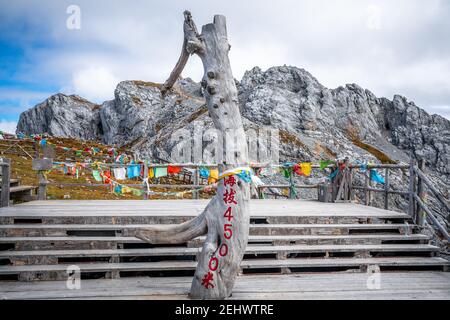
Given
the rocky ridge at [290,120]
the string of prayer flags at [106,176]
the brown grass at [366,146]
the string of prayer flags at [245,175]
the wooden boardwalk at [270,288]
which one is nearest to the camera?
the string of prayer flags at [245,175]

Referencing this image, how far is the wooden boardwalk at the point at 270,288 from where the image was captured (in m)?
4.83

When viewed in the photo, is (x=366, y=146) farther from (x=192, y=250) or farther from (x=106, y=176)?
(x=192, y=250)

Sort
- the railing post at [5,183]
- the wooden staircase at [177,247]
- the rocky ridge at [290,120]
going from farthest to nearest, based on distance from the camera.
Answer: the rocky ridge at [290,120] → the railing post at [5,183] → the wooden staircase at [177,247]

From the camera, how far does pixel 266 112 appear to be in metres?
50.7

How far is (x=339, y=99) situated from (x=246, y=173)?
69052 mm

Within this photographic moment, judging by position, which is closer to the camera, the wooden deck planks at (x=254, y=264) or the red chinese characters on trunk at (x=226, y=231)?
the red chinese characters on trunk at (x=226, y=231)

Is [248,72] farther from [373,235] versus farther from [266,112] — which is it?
[373,235]

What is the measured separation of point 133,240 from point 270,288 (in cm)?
269

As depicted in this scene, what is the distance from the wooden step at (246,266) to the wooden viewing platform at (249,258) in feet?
0.05

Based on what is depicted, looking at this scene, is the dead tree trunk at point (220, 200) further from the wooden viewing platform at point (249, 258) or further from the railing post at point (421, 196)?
the railing post at point (421, 196)

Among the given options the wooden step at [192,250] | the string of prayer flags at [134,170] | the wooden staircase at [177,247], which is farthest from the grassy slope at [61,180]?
the wooden step at [192,250]

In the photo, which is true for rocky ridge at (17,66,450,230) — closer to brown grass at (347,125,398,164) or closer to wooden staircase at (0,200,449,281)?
brown grass at (347,125,398,164)

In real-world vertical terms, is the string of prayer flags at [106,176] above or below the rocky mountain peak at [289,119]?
below
